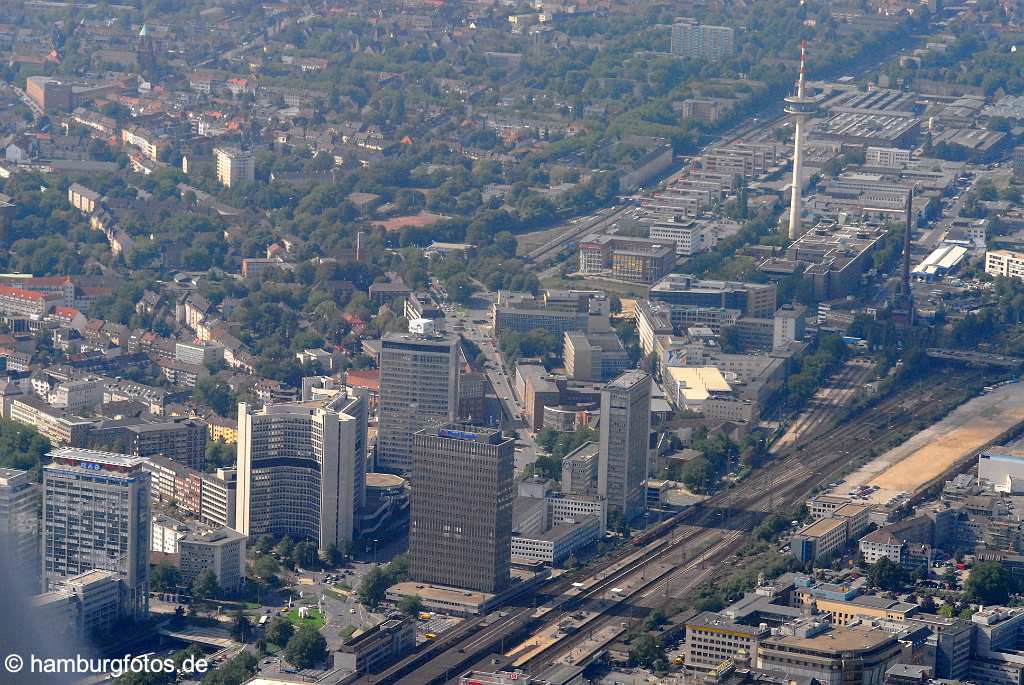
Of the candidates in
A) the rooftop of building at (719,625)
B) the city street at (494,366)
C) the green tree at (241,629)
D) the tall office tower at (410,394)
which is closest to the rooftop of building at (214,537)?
the green tree at (241,629)

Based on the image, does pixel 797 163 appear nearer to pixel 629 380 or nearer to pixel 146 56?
pixel 629 380

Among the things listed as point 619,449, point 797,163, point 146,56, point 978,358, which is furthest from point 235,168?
point 619,449

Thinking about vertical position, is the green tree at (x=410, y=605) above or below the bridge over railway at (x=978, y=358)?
below

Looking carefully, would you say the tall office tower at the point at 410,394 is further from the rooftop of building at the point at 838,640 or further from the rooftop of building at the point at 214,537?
the rooftop of building at the point at 838,640

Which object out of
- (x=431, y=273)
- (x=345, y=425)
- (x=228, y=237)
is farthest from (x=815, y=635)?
(x=228, y=237)

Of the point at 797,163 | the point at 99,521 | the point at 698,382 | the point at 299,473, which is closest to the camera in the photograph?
the point at 99,521

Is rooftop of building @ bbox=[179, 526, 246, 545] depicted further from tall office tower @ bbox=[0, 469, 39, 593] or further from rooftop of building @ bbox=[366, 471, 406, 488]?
rooftop of building @ bbox=[366, 471, 406, 488]

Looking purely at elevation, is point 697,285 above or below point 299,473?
above
